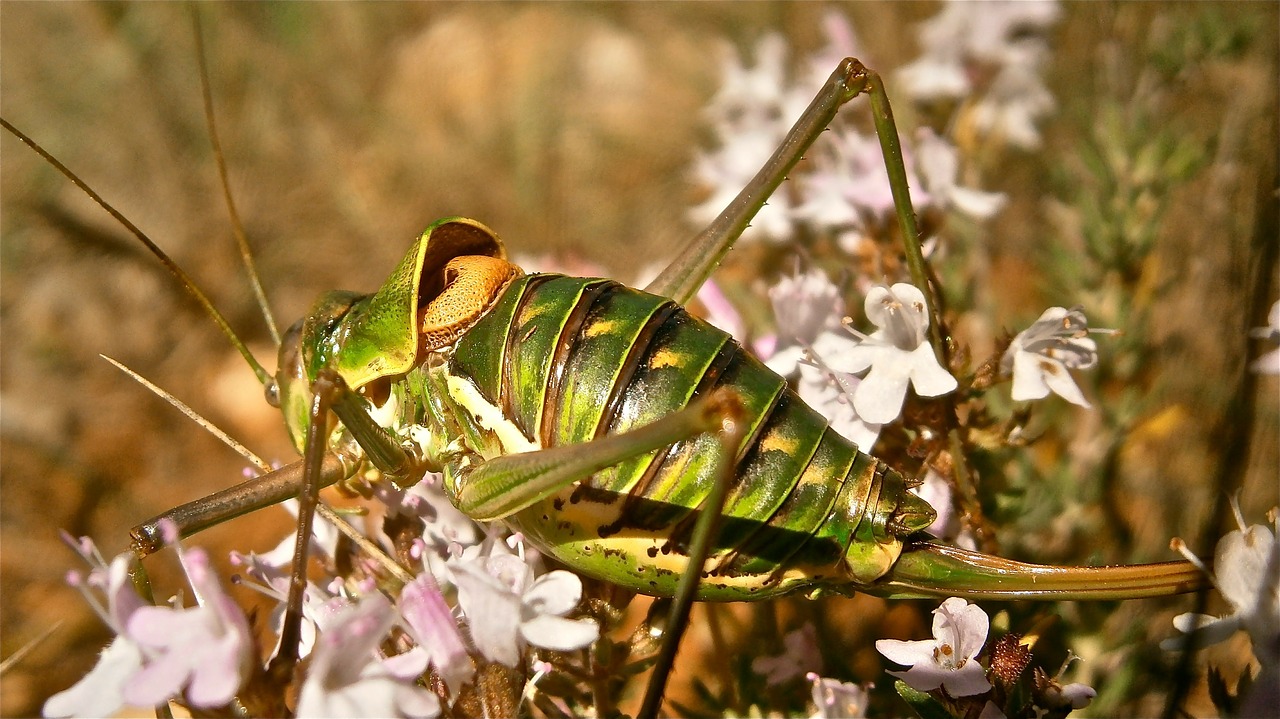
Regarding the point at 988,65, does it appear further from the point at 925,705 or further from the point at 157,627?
the point at 157,627

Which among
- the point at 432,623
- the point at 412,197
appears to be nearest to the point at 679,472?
the point at 432,623

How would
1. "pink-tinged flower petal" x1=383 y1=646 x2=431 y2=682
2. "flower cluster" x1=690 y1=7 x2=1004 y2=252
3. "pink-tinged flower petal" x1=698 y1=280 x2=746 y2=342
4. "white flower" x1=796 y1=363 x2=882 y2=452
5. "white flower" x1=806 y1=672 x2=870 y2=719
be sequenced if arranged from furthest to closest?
1. "flower cluster" x1=690 y1=7 x2=1004 y2=252
2. "pink-tinged flower petal" x1=698 y1=280 x2=746 y2=342
3. "white flower" x1=796 y1=363 x2=882 y2=452
4. "white flower" x1=806 y1=672 x2=870 y2=719
5. "pink-tinged flower petal" x1=383 y1=646 x2=431 y2=682

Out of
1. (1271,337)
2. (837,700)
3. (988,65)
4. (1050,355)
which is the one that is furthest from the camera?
(988,65)

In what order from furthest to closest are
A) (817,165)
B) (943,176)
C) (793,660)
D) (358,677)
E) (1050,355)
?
(817,165) → (943,176) → (793,660) → (1050,355) → (358,677)

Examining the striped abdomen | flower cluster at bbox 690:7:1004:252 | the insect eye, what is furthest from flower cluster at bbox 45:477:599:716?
flower cluster at bbox 690:7:1004:252

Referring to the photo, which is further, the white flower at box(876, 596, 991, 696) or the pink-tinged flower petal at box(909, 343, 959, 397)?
the pink-tinged flower petal at box(909, 343, 959, 397)

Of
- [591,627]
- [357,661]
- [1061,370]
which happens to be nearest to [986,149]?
[1061,370]

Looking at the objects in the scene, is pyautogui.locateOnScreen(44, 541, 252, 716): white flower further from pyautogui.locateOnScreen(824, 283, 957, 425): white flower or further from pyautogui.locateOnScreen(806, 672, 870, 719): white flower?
pyautogui.locateOnScreen(824, 283, 957, 425): white flower
